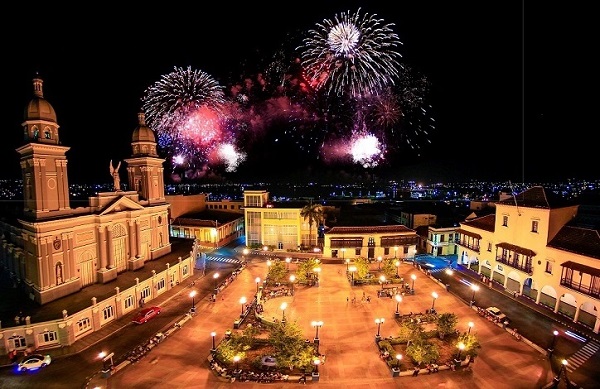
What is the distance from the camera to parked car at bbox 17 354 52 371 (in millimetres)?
25625

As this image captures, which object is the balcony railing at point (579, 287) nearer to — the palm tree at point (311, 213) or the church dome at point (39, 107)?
the palm tree at point (311, 213)

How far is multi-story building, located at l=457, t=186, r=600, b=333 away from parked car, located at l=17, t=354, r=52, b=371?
49.3 metres

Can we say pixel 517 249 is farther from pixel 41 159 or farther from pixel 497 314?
pixel 41 159

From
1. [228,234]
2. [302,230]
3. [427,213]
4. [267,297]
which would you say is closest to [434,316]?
[267,297]

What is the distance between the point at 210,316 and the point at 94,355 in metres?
10.7

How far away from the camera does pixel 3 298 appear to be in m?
33.1

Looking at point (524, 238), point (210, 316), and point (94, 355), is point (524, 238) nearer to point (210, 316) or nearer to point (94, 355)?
point (210, 316)

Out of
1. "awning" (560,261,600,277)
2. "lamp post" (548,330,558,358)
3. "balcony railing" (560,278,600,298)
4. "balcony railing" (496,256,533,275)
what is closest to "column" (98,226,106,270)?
"lamp post" (548,330,558,358)

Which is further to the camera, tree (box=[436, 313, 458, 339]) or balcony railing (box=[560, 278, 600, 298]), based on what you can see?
balcony railing (box=[560, 278, 600, 298])

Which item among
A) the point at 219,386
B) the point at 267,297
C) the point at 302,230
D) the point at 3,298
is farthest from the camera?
the point at 302,230

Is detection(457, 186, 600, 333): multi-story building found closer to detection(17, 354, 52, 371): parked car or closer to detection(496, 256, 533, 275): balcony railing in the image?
detection(496, 256, 533, 275): balcony railing

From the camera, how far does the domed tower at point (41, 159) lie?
31297mm

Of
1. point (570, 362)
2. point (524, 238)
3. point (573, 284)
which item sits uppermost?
point (524, 238)

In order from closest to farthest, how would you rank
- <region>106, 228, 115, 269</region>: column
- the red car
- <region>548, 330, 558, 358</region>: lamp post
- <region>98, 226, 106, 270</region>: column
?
<region>548, 330, 558, 358</region>: lamp post → the red car → <region>98, 226, 106, 270</region>: column → <region>106, 228, 115, 269</region>: column
